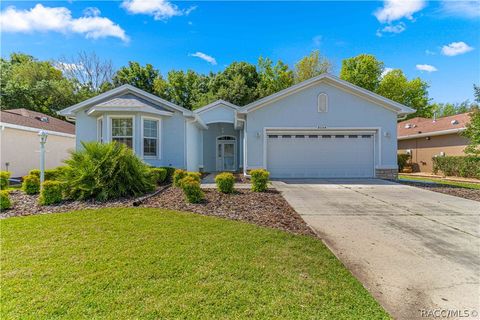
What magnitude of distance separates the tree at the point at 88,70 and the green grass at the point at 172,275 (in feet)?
103

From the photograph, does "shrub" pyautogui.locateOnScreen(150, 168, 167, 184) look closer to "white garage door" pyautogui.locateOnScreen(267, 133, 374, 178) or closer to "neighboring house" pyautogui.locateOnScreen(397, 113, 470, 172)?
"white garage door" pyautogui.locateOnScreen(267, 133, 374, 178)

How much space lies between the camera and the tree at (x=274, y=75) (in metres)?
31.4

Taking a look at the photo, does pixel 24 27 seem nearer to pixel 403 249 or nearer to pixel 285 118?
pixel 285 118

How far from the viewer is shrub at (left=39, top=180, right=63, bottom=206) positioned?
6704mm

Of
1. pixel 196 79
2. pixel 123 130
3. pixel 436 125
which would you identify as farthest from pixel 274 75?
pixel 123 130

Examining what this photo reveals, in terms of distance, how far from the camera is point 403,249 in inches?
164

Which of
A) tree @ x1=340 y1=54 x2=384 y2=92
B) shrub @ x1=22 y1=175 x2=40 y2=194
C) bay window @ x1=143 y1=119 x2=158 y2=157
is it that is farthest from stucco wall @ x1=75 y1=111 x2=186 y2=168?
tree @ x1=340 y1=54 x2=384 y2=92

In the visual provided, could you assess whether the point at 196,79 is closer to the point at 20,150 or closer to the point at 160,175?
the point at 20,150

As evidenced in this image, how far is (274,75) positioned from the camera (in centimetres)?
3241

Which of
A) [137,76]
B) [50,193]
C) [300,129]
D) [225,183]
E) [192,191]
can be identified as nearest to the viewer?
[50,193]

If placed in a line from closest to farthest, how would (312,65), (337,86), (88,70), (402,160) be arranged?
(337,86) < (402,160) < (88,70) < (312,65)

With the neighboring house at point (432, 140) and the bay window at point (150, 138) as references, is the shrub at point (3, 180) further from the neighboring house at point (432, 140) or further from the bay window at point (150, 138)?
the neighboring house at point (432, 140)

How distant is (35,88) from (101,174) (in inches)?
1018

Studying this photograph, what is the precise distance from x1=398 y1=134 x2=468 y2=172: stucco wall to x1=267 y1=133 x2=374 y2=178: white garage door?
8618 millimetres
